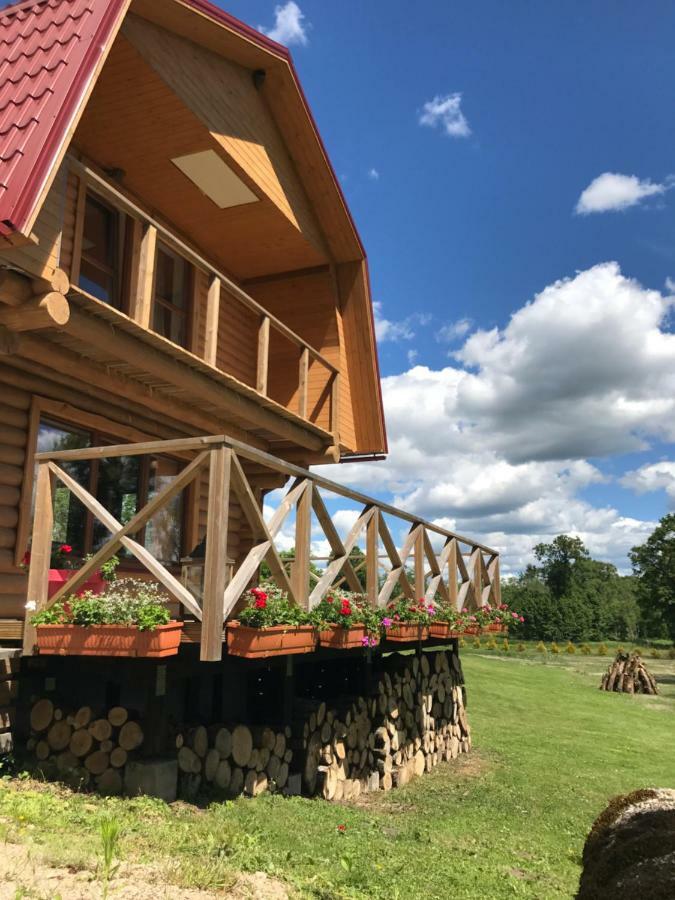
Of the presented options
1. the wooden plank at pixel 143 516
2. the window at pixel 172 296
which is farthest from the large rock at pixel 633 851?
the window at pixel 172 296

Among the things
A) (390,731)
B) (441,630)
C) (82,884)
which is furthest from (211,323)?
(82,884)

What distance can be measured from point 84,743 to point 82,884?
2375mm

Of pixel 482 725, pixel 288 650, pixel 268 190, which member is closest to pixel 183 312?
pixel 268 190

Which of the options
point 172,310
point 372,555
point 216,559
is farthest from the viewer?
point 172,310

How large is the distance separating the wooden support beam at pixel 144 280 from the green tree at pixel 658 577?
52.7 meters

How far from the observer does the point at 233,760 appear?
662cm

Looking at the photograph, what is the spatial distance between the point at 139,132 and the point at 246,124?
1.64 metres

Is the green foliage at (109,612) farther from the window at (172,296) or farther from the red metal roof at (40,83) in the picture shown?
the window at (172,296)

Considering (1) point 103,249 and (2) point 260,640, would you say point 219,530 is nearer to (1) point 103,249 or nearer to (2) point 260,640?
(2) point 260,640

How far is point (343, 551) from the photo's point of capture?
7.40 meters

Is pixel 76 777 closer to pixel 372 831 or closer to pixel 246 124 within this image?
pixel 372 831

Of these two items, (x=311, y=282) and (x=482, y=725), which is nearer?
(x=311, y=282)

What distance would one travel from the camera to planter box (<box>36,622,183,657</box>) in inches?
203

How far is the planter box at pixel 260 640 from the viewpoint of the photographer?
18.4 ft
